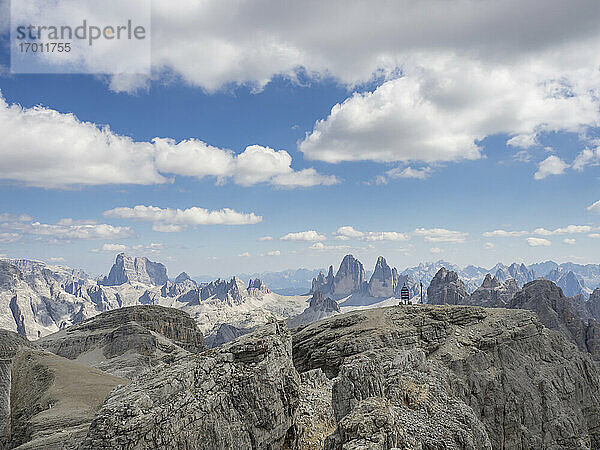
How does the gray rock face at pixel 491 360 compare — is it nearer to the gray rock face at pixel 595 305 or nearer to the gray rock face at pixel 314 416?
the gray rock face at pixel 314 416

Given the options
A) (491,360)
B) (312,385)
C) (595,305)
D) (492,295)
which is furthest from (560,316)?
(312,385)

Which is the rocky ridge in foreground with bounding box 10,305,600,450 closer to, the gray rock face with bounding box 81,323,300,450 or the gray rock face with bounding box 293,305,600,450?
the gray rock face with bounding box 81,323,300,450

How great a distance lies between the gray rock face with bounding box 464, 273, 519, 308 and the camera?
152 meters

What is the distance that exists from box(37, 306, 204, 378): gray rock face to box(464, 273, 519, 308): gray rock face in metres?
107

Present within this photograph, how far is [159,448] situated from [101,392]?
31.7 metres

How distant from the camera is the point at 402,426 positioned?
16406 mm

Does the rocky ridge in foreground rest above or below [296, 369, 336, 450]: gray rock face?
above

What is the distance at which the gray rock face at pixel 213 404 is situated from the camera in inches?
580

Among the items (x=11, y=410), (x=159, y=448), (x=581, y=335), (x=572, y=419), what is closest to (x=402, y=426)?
(x=159, y=448)

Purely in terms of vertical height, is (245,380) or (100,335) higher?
(245,380)

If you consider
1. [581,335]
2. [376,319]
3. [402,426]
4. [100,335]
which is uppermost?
[402,426]

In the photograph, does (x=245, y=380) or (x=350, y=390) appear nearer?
(x=245, y=380)

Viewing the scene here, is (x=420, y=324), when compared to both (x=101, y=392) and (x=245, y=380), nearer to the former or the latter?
(x=101, y=392)

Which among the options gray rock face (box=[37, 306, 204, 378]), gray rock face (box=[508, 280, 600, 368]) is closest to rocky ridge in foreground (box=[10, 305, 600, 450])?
gray rock face (box=[37, 306, 204, 378])
